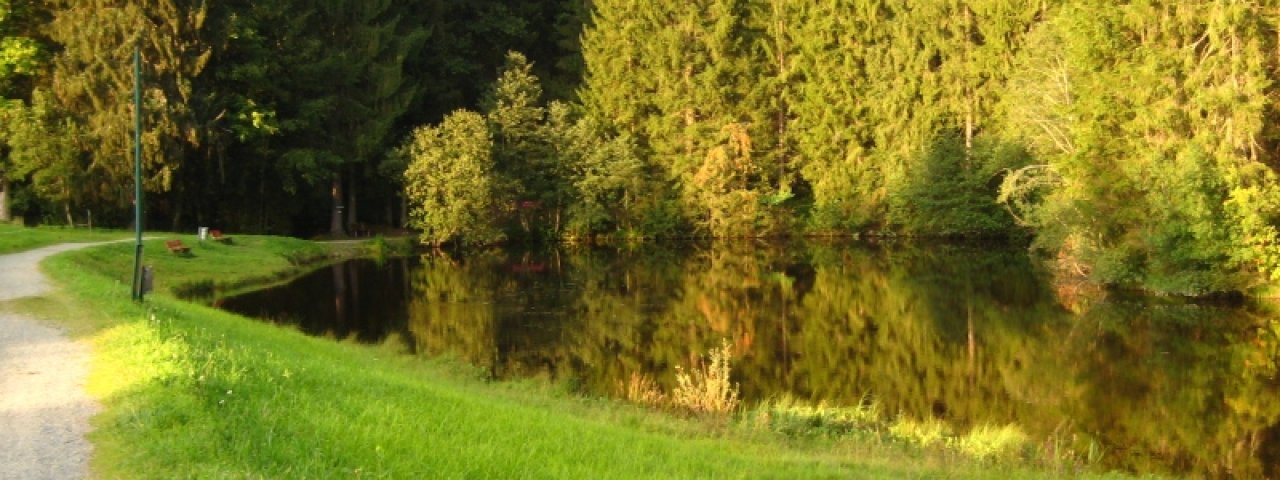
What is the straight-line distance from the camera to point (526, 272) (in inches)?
1459

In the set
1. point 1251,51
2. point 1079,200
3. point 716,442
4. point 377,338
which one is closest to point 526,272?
point 377,338

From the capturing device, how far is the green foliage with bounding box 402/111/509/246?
46219mm

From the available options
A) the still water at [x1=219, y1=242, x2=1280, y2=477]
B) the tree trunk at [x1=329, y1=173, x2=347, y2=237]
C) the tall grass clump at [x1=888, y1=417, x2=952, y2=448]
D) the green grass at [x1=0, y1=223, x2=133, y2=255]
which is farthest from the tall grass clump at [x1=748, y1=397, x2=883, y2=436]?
the tree trunk at [x1=329, y1=173, x2=347, y2=237]

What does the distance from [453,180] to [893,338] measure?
92.8 ft

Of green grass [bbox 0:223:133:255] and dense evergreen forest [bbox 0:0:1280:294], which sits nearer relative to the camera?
dense evergreen forest [bbox 0:0:1280:294]

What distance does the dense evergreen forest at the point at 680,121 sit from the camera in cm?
2600

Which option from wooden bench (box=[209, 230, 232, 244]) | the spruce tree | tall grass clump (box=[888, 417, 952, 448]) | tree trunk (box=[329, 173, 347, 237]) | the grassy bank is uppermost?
the spruce tree

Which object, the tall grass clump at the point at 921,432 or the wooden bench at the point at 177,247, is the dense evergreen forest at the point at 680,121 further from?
the tall grass clump at the point at 921,432

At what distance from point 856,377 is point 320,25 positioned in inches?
1595

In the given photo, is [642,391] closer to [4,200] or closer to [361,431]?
[361,431]

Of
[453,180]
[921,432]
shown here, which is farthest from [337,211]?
[921,432]

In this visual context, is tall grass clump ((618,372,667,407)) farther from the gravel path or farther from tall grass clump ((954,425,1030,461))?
the gravel path

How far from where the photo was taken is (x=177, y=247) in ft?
101

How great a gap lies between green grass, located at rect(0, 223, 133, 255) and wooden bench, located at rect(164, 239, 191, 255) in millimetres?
2439
